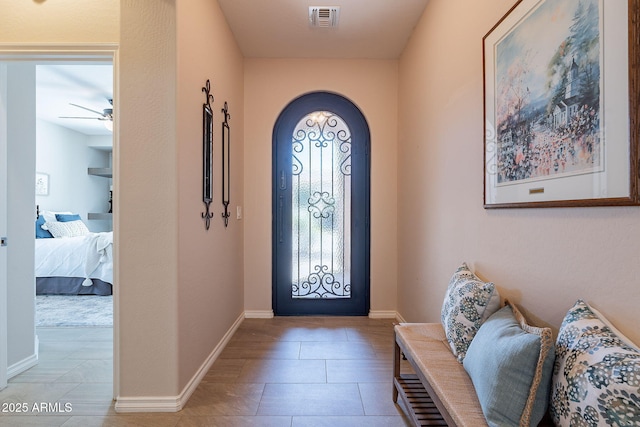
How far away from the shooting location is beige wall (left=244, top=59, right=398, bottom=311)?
3.32 meters

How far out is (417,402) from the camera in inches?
61.3

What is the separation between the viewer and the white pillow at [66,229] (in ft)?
15.8

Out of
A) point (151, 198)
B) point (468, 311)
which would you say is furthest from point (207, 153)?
point (468, 311)

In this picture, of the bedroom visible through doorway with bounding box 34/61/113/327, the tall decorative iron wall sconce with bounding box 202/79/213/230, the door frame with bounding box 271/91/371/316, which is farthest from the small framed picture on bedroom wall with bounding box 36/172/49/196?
the tall decorative iron wall sconce with bounding box 202/79/213/230

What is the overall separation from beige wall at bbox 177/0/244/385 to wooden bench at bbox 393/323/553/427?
1.26m

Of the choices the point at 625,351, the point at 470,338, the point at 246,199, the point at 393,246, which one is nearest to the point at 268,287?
the point at 246,199

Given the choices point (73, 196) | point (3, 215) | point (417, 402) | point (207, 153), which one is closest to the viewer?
point (417, 402)

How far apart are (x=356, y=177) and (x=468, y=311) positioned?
213 centimetres

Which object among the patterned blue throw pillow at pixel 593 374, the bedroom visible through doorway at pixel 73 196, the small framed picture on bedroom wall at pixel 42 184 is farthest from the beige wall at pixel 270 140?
the small framed picture on bedroom wall at pixel 42 184

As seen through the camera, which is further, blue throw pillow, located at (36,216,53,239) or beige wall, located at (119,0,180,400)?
blue throw pillow, located at (36,216,53,239)

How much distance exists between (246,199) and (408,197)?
5.43 ft

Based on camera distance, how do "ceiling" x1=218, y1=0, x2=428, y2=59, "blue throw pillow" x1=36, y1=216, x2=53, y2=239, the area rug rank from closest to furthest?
"ceiling" x1=218, y1=0, x2=428, y2=59, the area rug, "blue throw pillow" x1=36, y1=216, x2=53, y2=239

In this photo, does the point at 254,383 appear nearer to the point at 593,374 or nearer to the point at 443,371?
the point at 443,371

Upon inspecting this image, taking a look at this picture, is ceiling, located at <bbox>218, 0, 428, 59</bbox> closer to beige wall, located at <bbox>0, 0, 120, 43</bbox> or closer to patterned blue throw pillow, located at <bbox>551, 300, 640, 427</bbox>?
beige wall, located at <bbox>0, 0, 120, 43</bbox>
